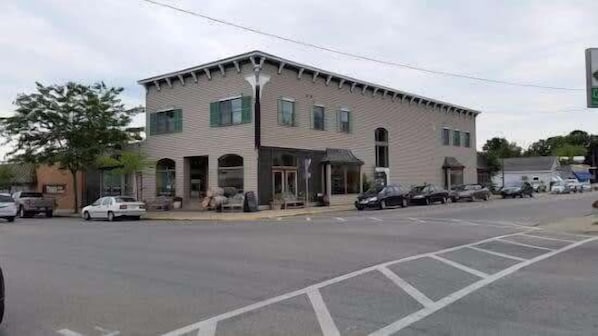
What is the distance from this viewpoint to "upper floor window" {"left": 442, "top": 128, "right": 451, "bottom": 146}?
193 feet

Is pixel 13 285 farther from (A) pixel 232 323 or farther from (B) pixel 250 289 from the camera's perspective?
(A) pixel 232 323

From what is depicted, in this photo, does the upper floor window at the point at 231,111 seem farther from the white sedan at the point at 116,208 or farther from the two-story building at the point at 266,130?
the white sedan at the point at 116,208

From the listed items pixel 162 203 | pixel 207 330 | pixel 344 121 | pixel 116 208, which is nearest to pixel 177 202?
pixel 162 203

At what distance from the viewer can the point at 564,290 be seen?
369 inches

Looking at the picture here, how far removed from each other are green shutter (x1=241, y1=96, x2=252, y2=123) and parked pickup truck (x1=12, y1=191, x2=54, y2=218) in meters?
14.6

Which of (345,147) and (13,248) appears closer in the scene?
(13,248)

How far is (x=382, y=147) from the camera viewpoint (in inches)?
1964

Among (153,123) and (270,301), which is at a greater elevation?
(153,123)

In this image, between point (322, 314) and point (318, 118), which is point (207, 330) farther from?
point (318, 118)

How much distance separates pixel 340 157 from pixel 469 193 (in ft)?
41.6

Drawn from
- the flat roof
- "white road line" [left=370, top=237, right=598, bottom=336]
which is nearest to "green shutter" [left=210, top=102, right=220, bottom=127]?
the flat roof

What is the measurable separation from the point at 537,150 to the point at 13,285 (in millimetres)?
150949

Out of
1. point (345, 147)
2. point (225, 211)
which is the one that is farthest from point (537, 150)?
point (225, 211)

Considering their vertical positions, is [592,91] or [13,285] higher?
[592,91]
